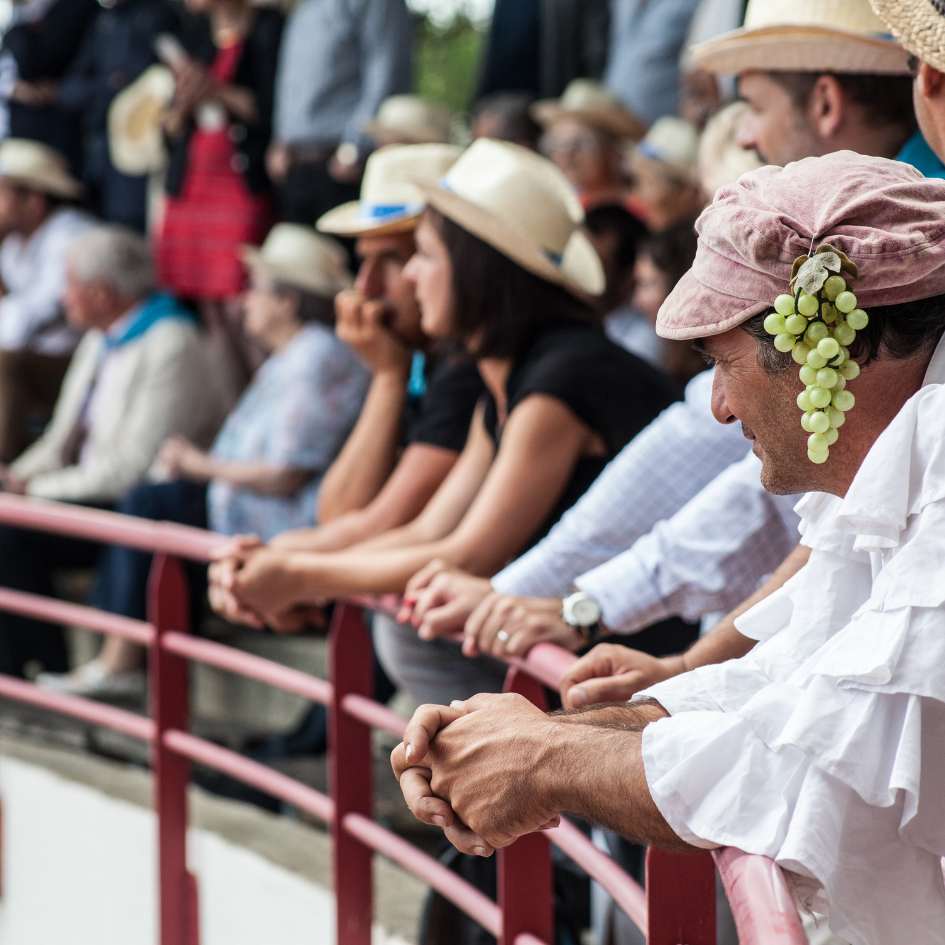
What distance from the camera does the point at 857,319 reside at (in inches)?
62.3

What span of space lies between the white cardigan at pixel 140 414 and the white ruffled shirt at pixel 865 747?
443 centimetres

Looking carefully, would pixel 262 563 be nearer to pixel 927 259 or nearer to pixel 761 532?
pixel 761 532

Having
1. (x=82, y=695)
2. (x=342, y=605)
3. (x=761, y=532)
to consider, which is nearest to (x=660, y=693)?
(x=761, y=532)

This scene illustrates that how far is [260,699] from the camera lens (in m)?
5.31

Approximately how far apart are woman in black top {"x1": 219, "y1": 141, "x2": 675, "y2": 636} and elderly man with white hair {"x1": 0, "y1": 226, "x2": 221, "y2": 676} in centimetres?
252

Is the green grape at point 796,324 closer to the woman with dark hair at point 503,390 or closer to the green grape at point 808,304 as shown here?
the green grape at point 808,304

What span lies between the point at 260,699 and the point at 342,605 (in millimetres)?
2245

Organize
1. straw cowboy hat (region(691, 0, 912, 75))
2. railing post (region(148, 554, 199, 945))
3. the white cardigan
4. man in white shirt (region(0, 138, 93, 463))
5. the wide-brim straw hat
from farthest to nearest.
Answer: man in white shirt (region(0, 138, 93, 463)) → the white cardigan → railing post (region(148, 554, 199, 945)) → straw cowboy hat (region(691, 0, 912, 75)) → the wide-brim straw hat

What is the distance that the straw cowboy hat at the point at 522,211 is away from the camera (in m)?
3.25

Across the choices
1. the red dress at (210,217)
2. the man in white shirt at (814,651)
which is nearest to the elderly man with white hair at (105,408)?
the red dress at (210,217)

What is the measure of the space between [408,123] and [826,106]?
9.86 ft

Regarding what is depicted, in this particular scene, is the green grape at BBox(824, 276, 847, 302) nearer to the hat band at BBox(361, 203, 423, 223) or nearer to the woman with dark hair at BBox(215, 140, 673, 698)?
the woman with dark hair at BBox(215, 140, 673, 698)

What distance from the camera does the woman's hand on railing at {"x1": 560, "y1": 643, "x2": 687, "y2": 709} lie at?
7.06 feet

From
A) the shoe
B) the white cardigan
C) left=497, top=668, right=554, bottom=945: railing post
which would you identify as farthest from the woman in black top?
the white cardigan
